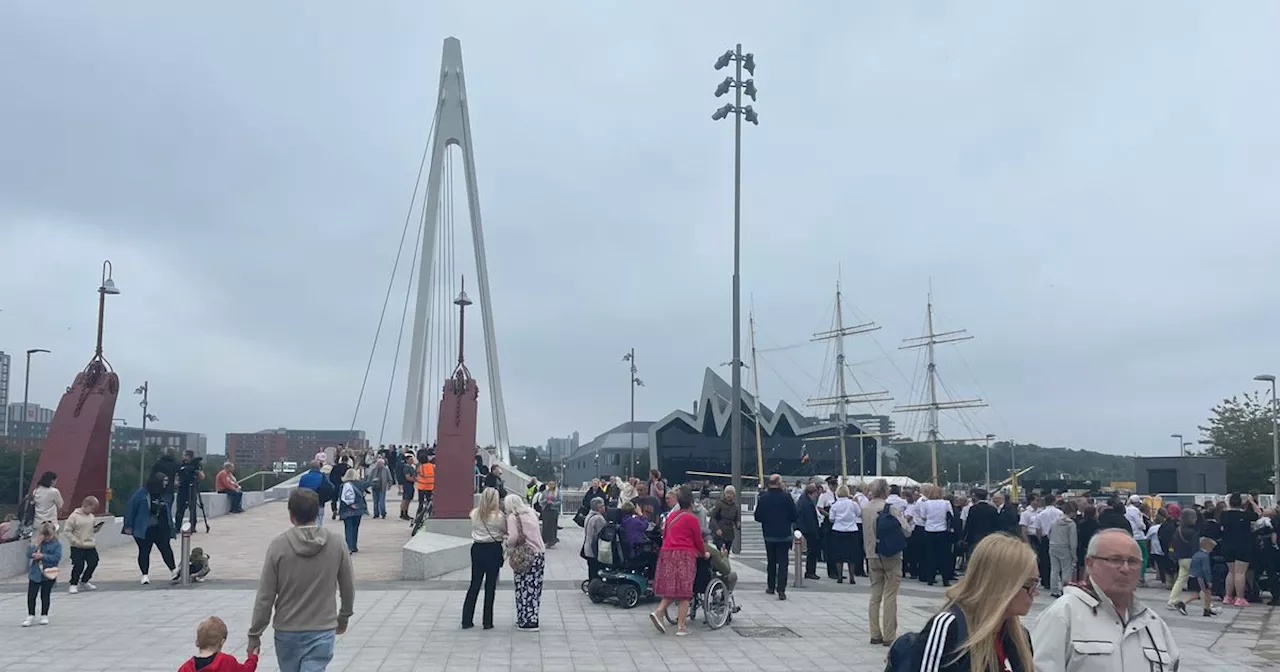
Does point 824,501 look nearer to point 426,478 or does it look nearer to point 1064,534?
point 1064,534

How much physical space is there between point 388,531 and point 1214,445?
154ft

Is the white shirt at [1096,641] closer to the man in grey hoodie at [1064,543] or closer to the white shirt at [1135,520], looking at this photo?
the man in grey hoodie at [1064,543]

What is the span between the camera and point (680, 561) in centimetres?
1080

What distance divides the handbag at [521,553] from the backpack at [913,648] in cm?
770

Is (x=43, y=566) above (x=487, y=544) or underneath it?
underneath

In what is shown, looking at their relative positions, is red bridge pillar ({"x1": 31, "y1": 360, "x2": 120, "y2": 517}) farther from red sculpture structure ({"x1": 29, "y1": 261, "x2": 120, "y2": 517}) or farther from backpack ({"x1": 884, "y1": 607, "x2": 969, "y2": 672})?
backpack ({"x1": 884, "y1": 607, "x2": 969, "y2": 672})

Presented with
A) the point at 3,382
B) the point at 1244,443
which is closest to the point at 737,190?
the point at 1244,443

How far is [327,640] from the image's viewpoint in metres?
5.86

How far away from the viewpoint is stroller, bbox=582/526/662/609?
42.6 feet

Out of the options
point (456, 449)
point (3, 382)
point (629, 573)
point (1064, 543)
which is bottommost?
point (629, 573)

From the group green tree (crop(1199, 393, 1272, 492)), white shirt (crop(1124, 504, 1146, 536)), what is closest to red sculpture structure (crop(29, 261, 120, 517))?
white shirt (crop(1124, 504, 1146, 536))

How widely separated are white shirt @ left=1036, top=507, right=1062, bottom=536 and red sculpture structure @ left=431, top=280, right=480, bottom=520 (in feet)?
31.1

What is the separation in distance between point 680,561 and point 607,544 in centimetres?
265

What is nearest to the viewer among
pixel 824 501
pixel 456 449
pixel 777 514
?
pixel 777 514
